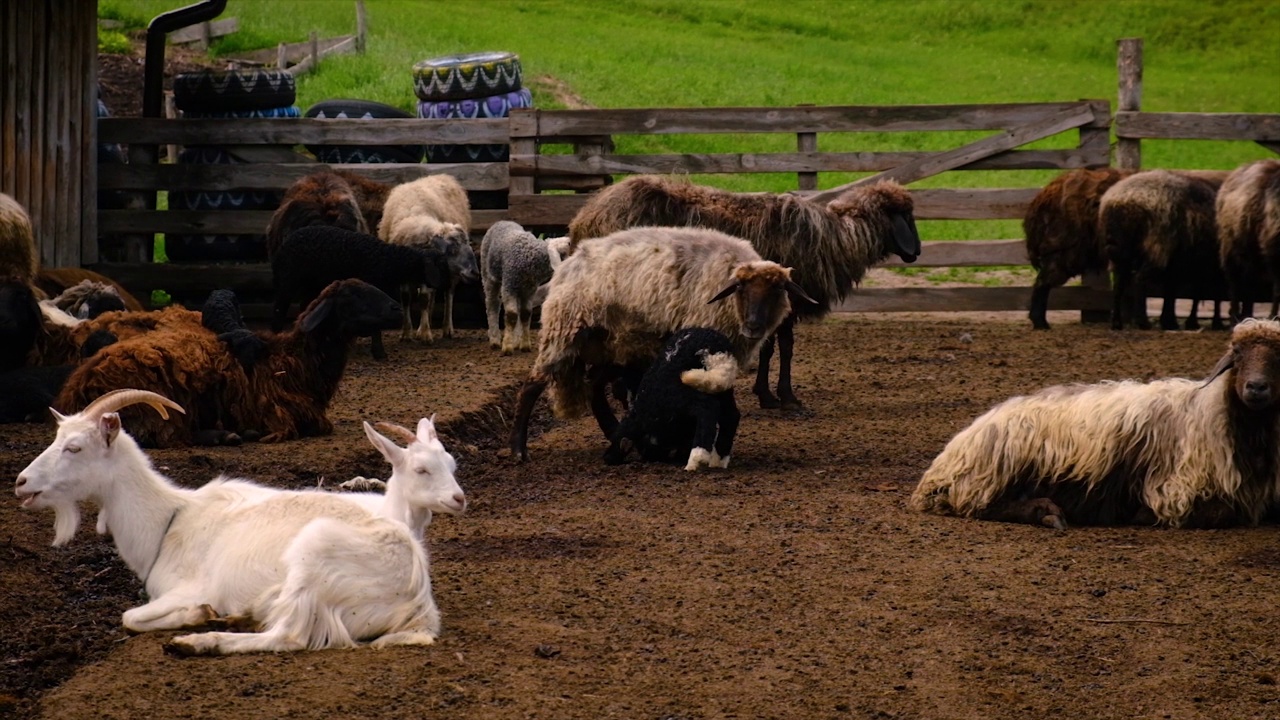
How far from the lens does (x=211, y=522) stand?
20.6ft

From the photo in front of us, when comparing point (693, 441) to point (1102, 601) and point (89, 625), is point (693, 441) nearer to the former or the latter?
point (1102, 601)

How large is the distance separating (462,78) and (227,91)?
277 centimetres

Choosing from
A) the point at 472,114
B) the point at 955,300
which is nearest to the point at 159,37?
the point at 472,114

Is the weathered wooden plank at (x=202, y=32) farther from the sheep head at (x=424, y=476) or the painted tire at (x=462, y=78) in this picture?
the sheep head at (x=424, y=476)

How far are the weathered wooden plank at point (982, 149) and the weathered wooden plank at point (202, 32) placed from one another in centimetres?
2177

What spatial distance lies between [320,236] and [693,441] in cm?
576

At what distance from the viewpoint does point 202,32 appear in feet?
112

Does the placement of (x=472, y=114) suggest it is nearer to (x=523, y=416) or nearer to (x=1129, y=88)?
(x=1129, y=88)

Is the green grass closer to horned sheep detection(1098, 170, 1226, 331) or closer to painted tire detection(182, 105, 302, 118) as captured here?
horned sheep detection(1098, 170, 1226, 331)

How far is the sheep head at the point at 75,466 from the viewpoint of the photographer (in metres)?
6.20

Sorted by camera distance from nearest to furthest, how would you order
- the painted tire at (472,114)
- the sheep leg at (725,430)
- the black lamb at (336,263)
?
the sheep leg at (725,430), the black lamb at (336,263), the painted tire at (472,114)

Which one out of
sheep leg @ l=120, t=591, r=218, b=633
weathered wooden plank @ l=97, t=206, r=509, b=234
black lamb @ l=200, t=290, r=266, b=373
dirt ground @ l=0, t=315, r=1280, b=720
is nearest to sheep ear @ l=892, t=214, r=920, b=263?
dirt ground @ l=0, t=315, r=1280, b=720

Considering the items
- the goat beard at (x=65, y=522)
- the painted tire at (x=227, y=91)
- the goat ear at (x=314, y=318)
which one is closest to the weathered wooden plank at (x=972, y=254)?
the painted tire at (x=227, y=91)

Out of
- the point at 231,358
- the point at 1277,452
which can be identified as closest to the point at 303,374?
the point at 231,358
